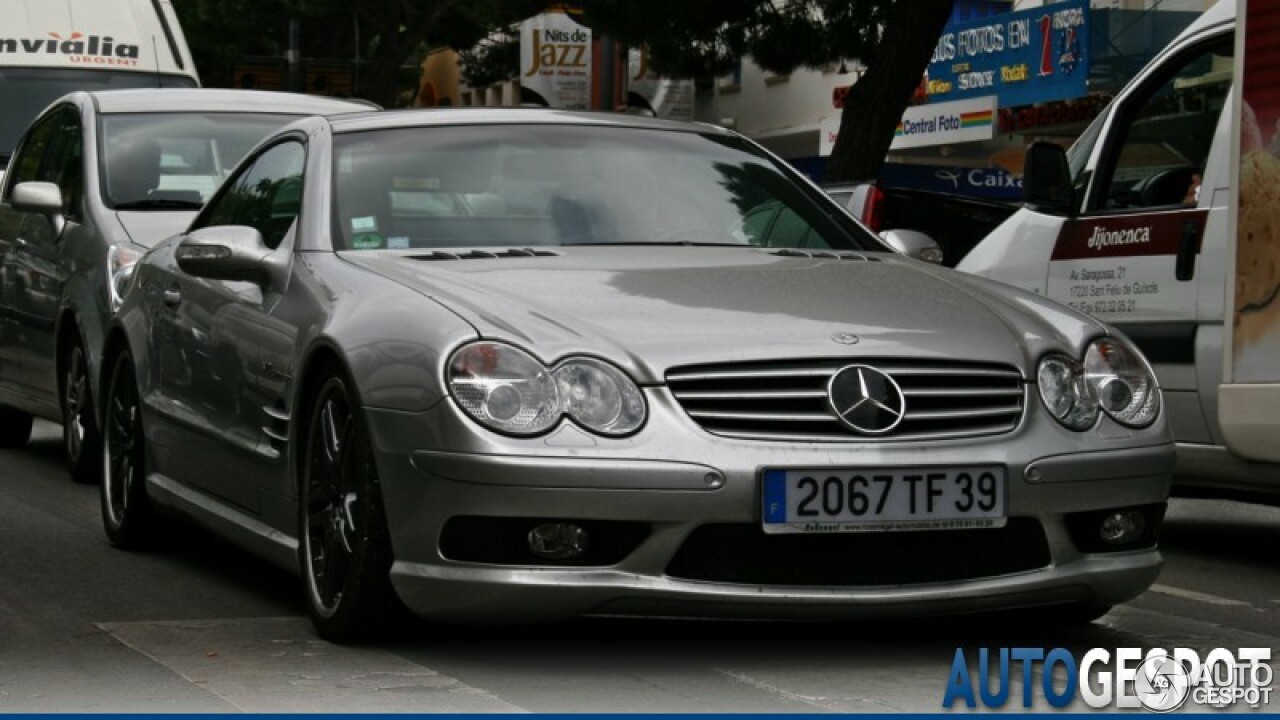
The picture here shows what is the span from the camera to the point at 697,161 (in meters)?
8.27

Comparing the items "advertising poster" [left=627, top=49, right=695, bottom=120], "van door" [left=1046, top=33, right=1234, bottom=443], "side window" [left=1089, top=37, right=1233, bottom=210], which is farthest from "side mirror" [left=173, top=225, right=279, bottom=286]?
"advertising poster" [left=627, top=49, right=695, bottom=120]

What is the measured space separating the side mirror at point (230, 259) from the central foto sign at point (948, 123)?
25.1 metres

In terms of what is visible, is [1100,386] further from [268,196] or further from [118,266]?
[118,266]

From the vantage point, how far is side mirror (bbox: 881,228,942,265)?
841 centimetres

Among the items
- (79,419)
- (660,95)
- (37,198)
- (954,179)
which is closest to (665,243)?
(79,419)

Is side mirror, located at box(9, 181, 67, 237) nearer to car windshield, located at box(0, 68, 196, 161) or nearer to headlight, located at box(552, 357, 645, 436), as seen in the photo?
headlight, located at box(552, 357, 645, 436)

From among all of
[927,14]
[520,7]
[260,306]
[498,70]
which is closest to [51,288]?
[260,306]

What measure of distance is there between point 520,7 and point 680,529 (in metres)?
27.6

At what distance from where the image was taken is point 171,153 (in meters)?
13.2

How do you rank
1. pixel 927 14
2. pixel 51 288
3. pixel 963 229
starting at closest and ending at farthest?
pixel 51 288 → pixel 963 229 → pixel 927 14

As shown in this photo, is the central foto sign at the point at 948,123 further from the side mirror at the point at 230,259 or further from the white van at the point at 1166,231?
the side mirror at the point at 230,259

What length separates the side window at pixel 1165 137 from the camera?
9.74 metres

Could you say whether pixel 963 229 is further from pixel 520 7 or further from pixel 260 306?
pixel 520 7

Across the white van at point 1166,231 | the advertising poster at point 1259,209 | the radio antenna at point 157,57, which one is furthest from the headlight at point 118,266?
the radio antenna at point 157,57
